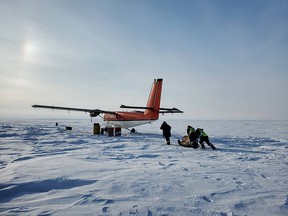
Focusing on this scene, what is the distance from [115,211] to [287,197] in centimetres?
370

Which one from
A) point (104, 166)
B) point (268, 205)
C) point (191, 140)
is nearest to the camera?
point (268, 205)

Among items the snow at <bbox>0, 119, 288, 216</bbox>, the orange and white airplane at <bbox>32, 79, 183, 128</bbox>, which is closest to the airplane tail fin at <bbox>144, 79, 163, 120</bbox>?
the orange and white airplane at <bbox>32, 79, 183, 128</bbox>

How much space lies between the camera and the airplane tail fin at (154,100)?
853 inches

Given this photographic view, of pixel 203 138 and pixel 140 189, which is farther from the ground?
pixel 203 138

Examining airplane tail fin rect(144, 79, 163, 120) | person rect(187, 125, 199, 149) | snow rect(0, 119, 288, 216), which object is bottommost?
snow rect(0, 119, 288, 216)

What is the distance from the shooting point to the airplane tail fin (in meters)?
21.7

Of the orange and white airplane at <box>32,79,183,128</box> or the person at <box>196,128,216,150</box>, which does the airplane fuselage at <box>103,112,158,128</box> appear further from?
the person at <box>196,128,216,150</box>

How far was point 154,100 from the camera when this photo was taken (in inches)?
872

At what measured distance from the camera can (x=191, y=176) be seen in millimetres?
5934

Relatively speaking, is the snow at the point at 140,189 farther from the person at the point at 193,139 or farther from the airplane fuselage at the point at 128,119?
the airplane fuselage at the point at 128,119

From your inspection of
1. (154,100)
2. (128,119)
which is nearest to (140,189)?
(154,100)

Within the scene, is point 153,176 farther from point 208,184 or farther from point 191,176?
point 208,184

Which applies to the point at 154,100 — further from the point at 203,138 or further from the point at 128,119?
the point at 203,138

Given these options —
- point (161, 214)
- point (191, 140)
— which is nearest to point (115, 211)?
point (161, 214)
